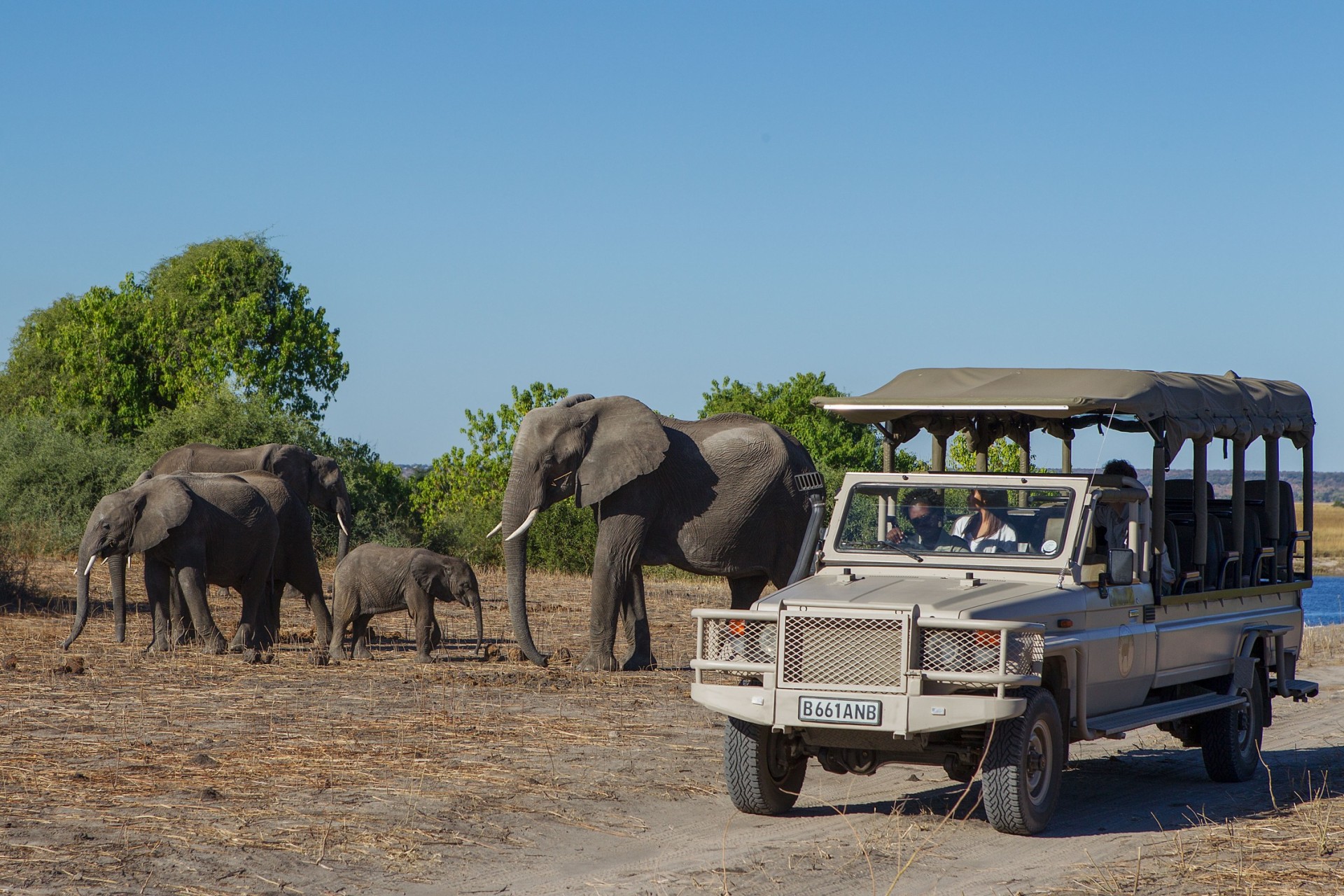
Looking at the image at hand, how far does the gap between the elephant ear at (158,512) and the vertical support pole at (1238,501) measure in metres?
10.2

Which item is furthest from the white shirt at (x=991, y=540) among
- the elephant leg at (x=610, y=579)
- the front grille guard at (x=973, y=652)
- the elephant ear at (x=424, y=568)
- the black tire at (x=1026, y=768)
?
the elephant ear at (x=424, y=568)

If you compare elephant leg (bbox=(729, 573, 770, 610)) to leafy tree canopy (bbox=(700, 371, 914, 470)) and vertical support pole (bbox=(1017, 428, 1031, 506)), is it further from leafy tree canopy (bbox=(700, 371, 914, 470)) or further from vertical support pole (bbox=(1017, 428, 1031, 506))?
leafy tree canopy (bbox=(700, 371, 914, 470))

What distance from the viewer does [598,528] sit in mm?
16156

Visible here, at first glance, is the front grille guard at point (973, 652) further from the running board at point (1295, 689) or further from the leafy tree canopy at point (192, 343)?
the leafy tree canopy at point (192, 343)

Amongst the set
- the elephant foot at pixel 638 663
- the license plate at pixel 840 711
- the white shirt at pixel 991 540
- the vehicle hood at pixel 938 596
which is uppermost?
the white shirt at pixel 991 540

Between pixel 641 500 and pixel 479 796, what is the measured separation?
22.6ft

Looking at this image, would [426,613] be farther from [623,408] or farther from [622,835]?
[622,835]

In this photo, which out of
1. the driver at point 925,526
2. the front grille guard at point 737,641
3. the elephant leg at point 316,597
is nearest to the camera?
the front grille guard at point 737,641

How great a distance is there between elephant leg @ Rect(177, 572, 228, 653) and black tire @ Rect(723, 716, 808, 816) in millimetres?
8627

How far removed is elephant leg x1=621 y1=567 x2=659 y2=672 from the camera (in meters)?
16.0

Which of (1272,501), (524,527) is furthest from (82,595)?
(1272,501)

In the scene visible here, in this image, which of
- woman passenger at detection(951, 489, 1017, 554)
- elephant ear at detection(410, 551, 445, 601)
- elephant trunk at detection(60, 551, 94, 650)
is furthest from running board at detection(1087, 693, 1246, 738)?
elephant trunk at detection(60, 551, 94, 650)

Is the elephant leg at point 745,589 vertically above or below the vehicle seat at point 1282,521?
below

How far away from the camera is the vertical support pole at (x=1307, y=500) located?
1230cm
